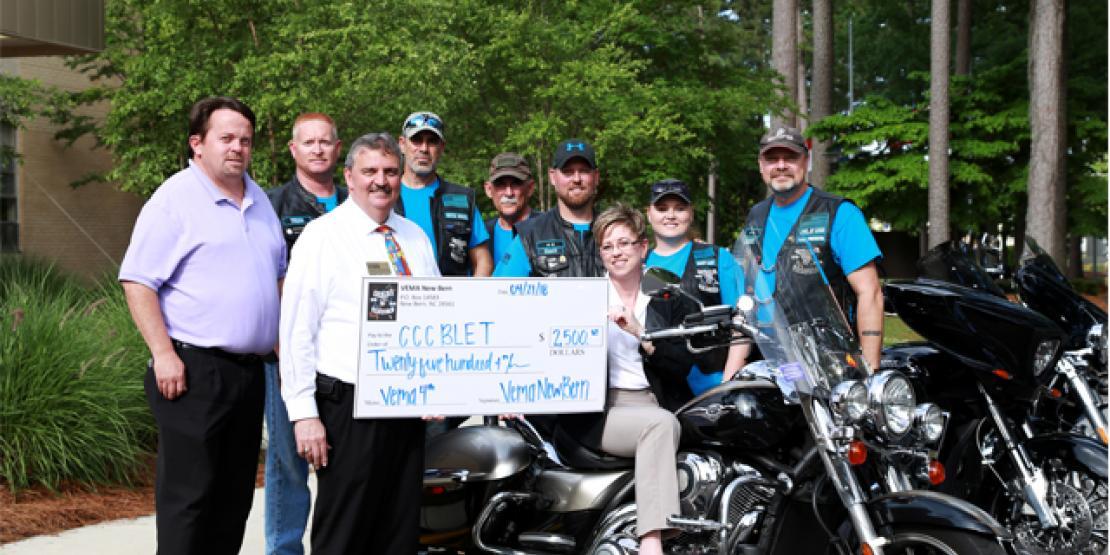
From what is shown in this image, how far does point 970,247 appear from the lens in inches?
230

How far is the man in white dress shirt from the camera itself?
12.7ft

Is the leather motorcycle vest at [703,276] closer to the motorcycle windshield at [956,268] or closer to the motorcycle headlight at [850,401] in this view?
the motorcycle windshield at [956,268]

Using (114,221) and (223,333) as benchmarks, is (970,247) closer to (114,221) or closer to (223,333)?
(223,333)

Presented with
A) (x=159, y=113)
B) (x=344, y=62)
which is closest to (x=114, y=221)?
(x=159, y=113)

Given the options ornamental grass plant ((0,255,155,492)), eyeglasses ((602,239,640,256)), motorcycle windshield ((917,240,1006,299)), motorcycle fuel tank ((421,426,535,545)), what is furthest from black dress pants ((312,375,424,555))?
ornamental grass plant ((0,255,155,492))

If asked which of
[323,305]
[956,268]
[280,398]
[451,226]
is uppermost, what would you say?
[451,226]

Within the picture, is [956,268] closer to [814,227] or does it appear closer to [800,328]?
[814,227]

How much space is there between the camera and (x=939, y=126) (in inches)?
1023

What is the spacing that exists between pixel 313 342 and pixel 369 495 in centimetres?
54

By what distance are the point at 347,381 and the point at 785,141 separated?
2477mm

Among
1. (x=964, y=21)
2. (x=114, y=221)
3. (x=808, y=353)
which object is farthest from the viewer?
(x=964, y=21)

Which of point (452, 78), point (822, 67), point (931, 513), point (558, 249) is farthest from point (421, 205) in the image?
point (822, 67)

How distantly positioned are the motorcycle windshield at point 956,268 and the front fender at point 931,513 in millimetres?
2130

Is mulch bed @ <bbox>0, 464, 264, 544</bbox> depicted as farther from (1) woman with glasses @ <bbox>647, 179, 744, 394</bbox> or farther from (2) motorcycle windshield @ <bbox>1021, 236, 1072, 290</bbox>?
(2) motorcycle windshield @ <bbox>1021, 236, 1072, 290</bbox>
